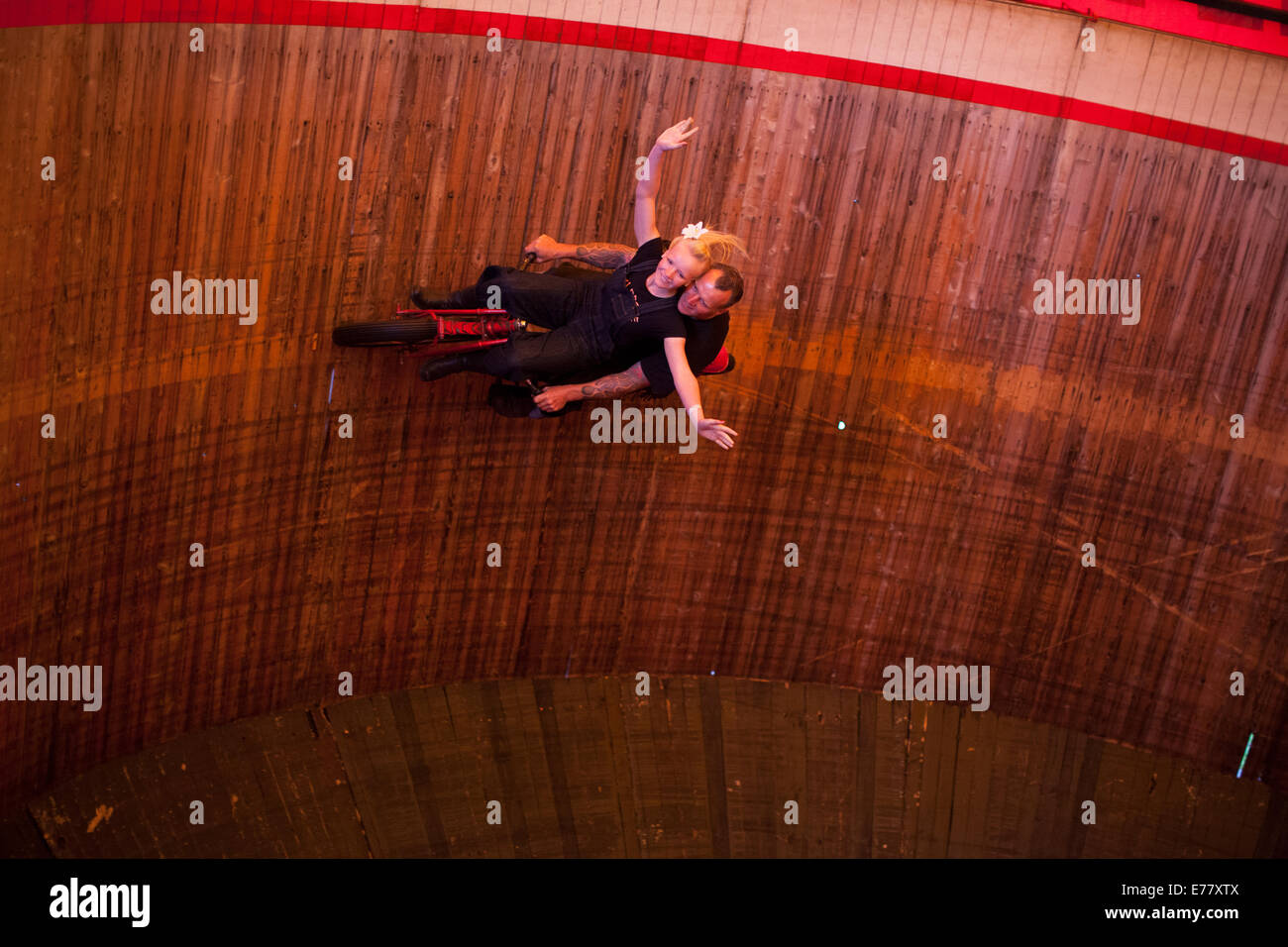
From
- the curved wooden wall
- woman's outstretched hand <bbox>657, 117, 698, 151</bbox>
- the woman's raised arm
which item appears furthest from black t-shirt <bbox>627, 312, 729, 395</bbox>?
the curved wooden wall

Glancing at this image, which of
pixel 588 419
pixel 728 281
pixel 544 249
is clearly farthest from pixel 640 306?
pixel 588 419

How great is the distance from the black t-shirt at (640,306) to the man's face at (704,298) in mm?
86

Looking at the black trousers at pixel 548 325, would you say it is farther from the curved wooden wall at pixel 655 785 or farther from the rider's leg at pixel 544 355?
the curved wooden wall at pixel 655 785

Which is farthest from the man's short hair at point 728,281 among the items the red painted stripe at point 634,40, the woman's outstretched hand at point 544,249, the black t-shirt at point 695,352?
the red painted stripe at point 634,40

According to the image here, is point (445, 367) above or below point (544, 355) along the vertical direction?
below

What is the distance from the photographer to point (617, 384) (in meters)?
4.63

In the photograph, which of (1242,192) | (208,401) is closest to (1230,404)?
(1242,192)

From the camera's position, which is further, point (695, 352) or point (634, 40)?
point (634, 40)

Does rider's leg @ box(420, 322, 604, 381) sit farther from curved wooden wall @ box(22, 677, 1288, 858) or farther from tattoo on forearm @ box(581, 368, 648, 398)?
curved wooden wall @ box(22, 677, 1288, 858)

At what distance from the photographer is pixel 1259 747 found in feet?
17.8

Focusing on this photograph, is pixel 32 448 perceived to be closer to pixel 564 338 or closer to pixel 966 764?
pixel 564 338

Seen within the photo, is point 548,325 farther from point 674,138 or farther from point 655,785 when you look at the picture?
point 655,785

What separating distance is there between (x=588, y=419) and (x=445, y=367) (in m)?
0.83

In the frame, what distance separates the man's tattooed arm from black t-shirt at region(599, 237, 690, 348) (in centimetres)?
34
